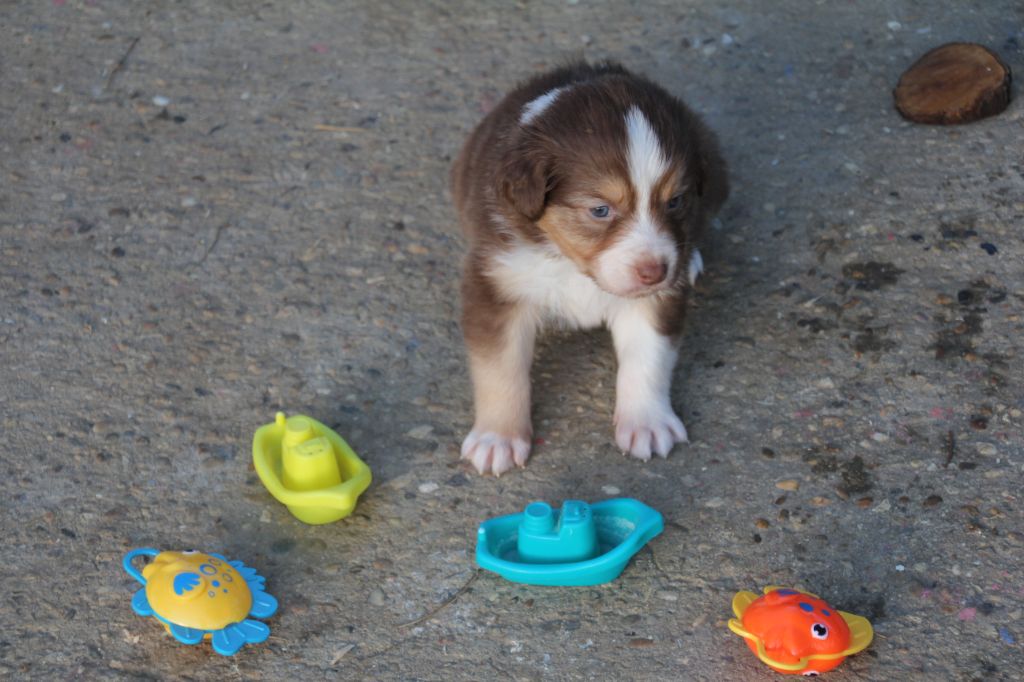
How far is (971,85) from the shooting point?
16.8 feet

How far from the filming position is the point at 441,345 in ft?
14.5

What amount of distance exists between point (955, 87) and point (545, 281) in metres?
2.34

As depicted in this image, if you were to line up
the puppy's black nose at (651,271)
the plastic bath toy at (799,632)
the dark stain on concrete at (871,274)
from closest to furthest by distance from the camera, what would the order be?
the plastic bath toy at (799,632), the puppy's black nose at (651,271), the dark stain on concrete at (871,274)

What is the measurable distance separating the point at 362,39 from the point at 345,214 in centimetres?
146

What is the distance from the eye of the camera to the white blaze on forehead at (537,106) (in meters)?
3.79

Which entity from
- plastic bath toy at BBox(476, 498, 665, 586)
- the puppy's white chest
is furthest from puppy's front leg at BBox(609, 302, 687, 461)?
plastic bath toy at BBox(476, 498, 665, 586)

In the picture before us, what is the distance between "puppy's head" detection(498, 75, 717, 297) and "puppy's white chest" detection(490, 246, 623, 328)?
0.11 m

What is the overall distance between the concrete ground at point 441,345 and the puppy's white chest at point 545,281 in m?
0.40

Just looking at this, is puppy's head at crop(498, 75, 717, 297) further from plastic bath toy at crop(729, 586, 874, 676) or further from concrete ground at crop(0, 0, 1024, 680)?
plastic bath toy at crop(729, 586, 874, 676)

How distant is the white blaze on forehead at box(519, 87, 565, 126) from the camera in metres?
3.79

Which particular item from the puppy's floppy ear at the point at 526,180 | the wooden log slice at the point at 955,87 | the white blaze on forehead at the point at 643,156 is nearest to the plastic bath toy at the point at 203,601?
the puppy's floppy ear at the point at 526,180

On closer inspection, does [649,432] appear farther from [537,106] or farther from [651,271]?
[537,106]

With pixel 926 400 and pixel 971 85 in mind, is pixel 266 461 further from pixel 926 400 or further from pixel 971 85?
pixel 971 85

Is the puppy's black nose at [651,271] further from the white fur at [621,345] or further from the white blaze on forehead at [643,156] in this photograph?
the white fur at [621,345]
